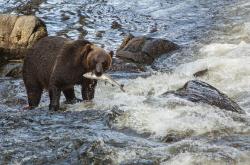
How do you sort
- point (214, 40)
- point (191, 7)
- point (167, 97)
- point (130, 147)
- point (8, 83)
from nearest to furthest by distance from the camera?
1. point (130, 147)
2. point (167, 97)
3. point (8, 83)
4. point (214, 40)
5. point (191, 7)

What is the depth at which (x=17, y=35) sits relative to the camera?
43.8 ft

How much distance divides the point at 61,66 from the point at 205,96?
7.14 feet

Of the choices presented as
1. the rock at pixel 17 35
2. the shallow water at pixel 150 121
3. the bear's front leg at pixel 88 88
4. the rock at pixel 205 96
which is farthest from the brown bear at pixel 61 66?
the rock at pixel 17 35

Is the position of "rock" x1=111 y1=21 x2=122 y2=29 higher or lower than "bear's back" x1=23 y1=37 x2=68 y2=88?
lower

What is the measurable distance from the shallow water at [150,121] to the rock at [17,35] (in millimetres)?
1517

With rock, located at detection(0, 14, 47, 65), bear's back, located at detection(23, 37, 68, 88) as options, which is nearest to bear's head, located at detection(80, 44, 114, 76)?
bear's back, located at detection(23, 37, 68, 88)

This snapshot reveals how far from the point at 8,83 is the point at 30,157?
5218mm

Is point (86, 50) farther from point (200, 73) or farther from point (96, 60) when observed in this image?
point (200, 73)

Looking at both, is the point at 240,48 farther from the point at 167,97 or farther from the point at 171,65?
the point at 167,97

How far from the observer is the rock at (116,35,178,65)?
13383 millimetres

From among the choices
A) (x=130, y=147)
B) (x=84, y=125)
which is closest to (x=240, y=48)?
(x=84, y=125)

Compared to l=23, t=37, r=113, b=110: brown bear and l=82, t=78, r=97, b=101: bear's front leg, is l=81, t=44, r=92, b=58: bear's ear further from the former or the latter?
l=82, t=78, r=97, b=101: bear's front leg

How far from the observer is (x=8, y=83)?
11500 mm

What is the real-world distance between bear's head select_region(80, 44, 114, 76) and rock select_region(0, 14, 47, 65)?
5260 millimetres
